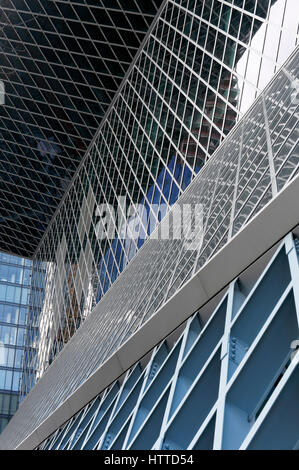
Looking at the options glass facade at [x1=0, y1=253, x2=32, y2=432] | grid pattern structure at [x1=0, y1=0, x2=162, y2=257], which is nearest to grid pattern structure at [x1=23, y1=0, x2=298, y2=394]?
grid pattern structure at [x1=0, y1=0, x2=162, y2=257]

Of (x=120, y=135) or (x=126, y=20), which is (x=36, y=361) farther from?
(x=126, y=20)

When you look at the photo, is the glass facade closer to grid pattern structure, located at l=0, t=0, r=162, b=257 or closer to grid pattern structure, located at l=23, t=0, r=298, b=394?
grid pattern structure, located at l=23, t=0, r=298, b=394

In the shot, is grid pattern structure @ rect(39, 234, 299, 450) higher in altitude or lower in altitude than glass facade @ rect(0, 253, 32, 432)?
lower

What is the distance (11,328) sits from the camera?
267ft

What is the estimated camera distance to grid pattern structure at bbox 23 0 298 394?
628 inches

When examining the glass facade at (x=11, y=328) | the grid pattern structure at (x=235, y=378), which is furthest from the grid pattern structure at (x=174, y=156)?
the glass facade at (x=11, y=328)

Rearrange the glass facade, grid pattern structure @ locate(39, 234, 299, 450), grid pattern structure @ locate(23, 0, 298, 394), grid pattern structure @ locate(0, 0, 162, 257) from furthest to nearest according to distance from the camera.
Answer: the glass facade, grid pattern structure @ locate(0, 0, 162, 257), grid pattern structure @ locate(23, 0, 298, 394), grid pattern structure @ locate(39, 234, 299, 450)

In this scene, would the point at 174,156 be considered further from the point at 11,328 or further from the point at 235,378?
the point at 11,328

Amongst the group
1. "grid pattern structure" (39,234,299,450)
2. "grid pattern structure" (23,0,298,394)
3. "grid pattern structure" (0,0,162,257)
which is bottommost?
"grid pattern structure" (39,234,299,450)

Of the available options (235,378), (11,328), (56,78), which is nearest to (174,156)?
(56,78)

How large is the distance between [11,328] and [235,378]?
74.7 m

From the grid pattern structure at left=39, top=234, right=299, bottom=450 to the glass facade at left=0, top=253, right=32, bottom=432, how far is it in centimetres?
6824

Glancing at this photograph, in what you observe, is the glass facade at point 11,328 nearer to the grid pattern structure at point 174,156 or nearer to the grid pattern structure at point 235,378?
the grid pattern structure at point 174,156

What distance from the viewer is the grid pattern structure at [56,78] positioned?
141 ft
